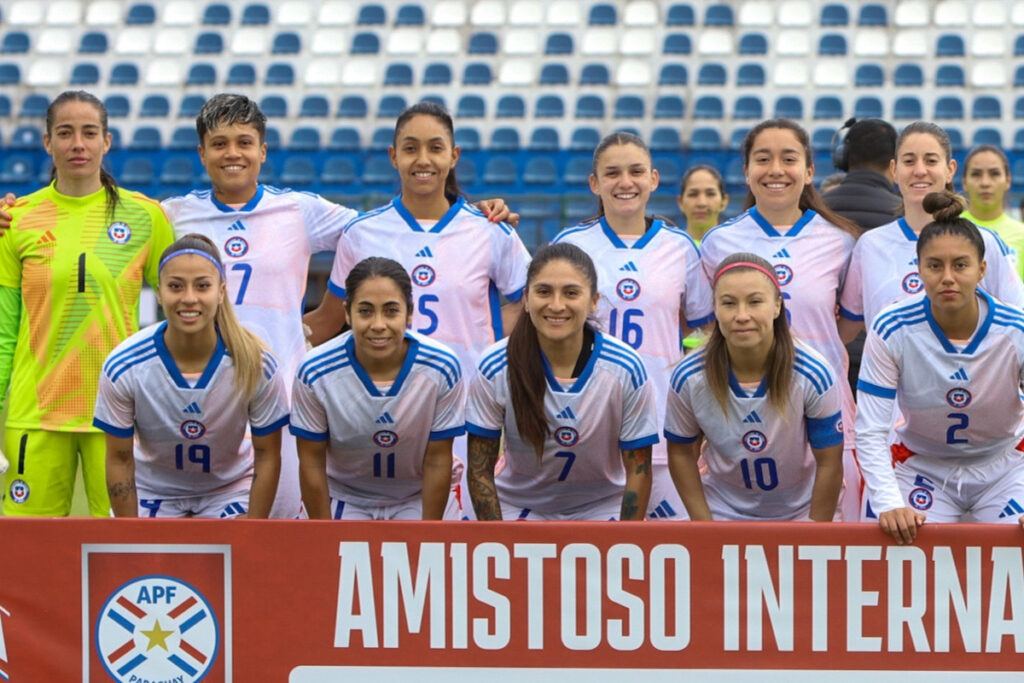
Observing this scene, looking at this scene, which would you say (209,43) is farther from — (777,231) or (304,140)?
(777,231)

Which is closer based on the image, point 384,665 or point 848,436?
point 384,665

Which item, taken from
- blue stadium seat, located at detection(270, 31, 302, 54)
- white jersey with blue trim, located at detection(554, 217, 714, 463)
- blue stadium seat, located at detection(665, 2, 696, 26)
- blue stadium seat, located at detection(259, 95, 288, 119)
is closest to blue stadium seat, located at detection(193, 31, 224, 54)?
blue stadium seat, located at detection(270, 31, 302, 54)

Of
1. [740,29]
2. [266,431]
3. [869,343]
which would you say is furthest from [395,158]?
[740,29]

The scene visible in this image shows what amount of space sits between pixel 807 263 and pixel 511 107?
1118 cm

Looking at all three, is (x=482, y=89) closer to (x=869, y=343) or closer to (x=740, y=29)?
(x=740, y=29)

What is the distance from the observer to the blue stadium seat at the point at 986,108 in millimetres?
14758

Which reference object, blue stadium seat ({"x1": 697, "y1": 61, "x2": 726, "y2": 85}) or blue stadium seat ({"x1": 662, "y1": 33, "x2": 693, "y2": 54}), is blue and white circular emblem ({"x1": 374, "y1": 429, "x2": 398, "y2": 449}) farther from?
blue stadium seat ({"x1": 662, "y1": 33, "x2": 693, "y2": 54})

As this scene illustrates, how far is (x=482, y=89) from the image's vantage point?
50.9 feet

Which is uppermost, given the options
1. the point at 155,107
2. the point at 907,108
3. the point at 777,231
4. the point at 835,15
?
the point at 835,15

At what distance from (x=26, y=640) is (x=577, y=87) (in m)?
12.9

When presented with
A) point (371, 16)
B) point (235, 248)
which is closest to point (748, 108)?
point (371, 16)

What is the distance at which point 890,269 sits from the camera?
436 centimetres

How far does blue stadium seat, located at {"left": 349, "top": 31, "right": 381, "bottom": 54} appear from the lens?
16.0m

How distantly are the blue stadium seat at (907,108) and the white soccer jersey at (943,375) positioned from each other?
11.5 meters
